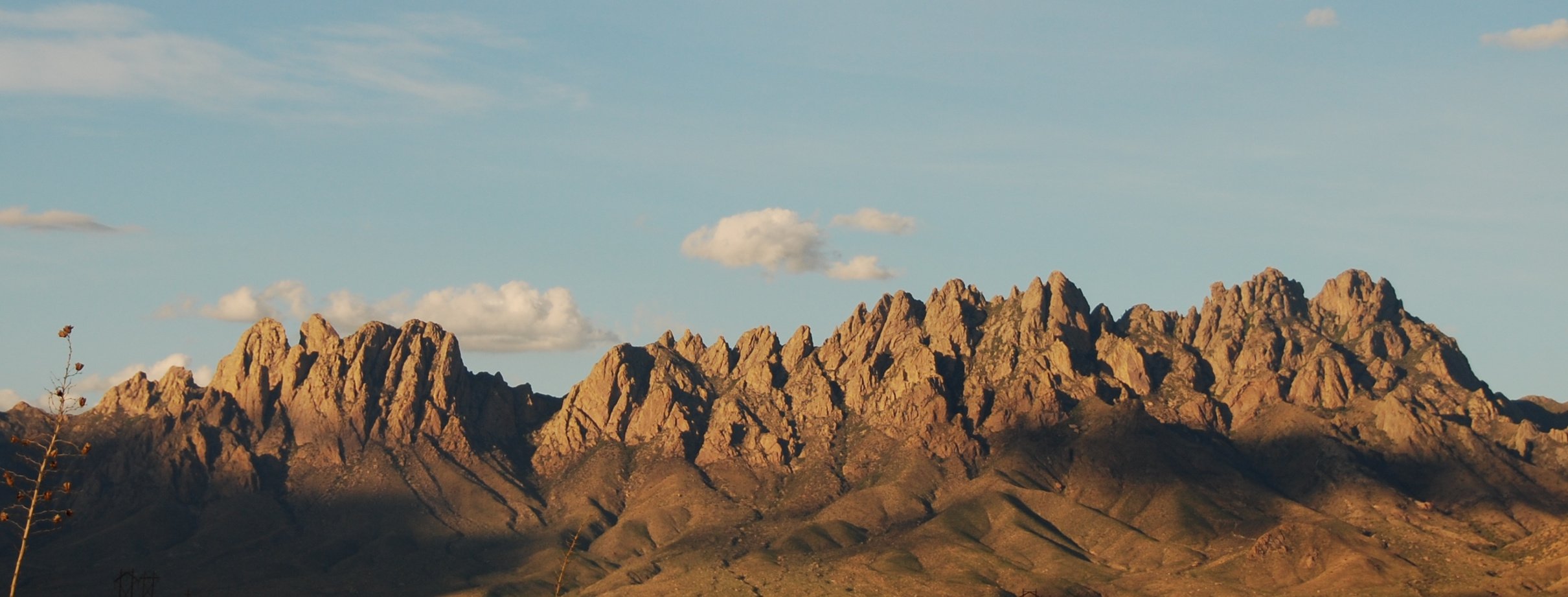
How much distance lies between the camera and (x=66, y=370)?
57031 mm

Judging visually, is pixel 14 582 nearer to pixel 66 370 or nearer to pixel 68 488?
pixel 68 488

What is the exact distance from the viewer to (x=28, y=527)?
185 feet

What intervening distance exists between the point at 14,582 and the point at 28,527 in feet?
10.3

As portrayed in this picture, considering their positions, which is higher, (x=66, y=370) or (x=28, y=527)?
(x=66, y=370)

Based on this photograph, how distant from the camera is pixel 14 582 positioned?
58.2 meters

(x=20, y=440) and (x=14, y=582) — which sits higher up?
(x=20, y=440)

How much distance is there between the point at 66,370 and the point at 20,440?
380 cm

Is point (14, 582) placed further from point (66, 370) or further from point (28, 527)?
point (66, 370)

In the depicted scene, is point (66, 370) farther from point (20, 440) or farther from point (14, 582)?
point (14, 582)

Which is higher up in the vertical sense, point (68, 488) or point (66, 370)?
point (66, 370)

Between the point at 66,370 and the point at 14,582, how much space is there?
25.1ft

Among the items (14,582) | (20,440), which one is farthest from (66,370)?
(14,582)

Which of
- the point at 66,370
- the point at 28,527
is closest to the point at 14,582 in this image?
the point at 28,527

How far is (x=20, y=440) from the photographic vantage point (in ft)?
193
